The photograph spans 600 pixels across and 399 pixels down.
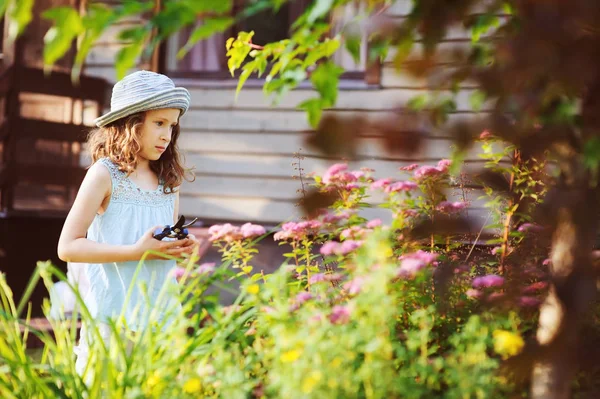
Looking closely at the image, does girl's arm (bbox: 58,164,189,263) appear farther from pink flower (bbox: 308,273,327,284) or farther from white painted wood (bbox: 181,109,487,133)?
white painted wood (bbox: 181,109,487,133)

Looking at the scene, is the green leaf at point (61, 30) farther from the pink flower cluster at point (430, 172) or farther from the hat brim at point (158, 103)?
the pink flower cluster at point (430, 172)

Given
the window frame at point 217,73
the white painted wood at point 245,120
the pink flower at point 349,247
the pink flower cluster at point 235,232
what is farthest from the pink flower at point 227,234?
the window frame at point 217,73

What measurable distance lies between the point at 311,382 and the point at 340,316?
0.34m

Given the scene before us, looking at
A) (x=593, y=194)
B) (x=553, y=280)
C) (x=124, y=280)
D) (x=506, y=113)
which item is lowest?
(x=124, y=280)

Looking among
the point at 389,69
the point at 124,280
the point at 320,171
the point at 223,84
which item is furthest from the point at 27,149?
the point at 124,280

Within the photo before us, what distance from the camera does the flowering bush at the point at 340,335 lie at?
157 centimetres

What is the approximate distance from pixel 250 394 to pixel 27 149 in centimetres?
433

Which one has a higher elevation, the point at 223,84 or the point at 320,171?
the point at 223,84

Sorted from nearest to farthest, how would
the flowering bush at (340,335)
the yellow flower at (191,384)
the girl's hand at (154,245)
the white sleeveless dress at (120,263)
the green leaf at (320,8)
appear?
the green leaf at (320,8), the flowering bush at (340,335), the yellow flower at (191,384), the girl's hand at (154,245), the white sleeveless dress at (120,263)

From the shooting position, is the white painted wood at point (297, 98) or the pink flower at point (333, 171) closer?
the pink flower at point (333, 171)

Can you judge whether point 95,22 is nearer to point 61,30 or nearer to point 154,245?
point 61,30

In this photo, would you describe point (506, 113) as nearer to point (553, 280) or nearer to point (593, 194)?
point (593, 194)

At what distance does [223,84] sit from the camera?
548 cm

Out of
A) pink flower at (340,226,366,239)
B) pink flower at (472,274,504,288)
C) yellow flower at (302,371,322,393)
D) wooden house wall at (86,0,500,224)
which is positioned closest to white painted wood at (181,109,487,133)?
wooden house wall at (86,0,500,224)
